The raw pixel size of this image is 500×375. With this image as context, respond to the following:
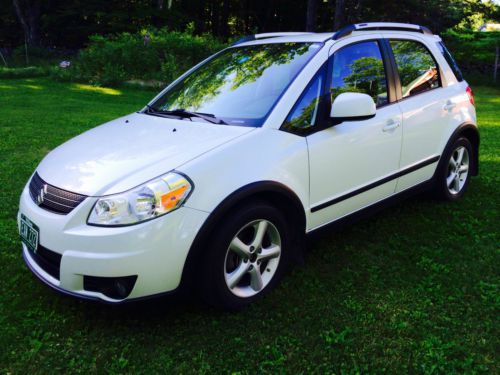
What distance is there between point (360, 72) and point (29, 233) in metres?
2.56

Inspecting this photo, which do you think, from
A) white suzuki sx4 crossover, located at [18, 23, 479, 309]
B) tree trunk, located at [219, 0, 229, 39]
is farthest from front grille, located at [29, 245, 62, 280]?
tree trunk, located at [219, 0, 229, 39]

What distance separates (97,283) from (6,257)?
1.48 metres

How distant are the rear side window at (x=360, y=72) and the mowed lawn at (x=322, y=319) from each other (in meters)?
1.11

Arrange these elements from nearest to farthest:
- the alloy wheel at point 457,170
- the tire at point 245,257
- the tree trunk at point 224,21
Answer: the tire at point 245,257
the alloy wheel at point 457,170
the tree trunk at point 224,21

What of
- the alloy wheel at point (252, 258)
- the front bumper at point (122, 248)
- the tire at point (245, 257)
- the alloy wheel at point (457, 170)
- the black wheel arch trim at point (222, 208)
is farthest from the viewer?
the alloy wheel at point (457, 170)

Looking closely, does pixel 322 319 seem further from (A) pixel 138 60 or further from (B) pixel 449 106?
(A) pixel 138 60

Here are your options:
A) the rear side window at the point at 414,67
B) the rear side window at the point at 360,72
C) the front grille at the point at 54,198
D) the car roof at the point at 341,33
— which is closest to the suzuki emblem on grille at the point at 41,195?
the front grille at the point at 54,198

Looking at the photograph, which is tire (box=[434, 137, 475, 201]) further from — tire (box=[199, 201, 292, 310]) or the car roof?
tire (box=[199, 201, 292, 310])

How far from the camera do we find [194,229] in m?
2.60

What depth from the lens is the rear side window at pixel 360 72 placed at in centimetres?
352

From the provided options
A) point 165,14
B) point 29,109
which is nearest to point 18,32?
point 165,14

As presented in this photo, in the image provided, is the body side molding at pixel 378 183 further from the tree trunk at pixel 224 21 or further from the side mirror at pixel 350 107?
the tree trunk at pixel 224 21

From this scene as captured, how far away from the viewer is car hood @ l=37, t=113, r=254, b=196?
A: 8.82 feet

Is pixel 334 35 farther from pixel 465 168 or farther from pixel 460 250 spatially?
pixel 465 168
